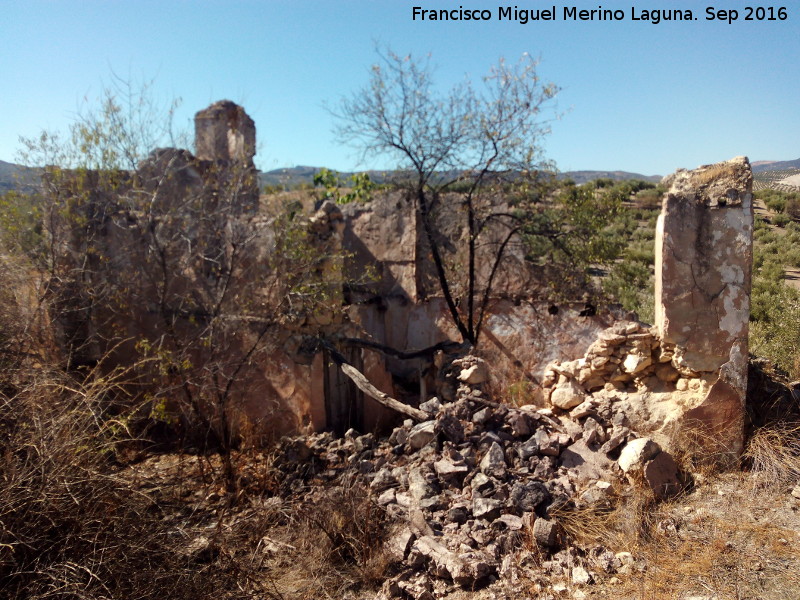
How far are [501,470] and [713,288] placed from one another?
8.12ft

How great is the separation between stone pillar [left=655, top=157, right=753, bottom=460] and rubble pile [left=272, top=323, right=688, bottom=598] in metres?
0.46

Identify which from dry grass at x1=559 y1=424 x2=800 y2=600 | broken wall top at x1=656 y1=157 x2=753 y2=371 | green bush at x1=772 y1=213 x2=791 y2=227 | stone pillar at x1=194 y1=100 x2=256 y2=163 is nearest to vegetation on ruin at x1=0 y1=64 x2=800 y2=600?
dry grass at x1=559 y1=424 x2=800 y2=600

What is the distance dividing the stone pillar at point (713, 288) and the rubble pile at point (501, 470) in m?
0.46

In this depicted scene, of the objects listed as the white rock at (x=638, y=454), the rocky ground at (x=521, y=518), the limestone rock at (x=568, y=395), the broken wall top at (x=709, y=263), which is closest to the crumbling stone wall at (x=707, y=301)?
the broken wall top at (x=709, y=263)

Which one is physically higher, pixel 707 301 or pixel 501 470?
pixel 707 301

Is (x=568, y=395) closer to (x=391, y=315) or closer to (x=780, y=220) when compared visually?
(x=391, y=315)

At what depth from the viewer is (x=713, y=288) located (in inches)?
219

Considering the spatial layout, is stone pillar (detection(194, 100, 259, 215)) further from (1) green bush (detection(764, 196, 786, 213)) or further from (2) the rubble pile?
(1) green bush (detection(764, 196, 786, 213))

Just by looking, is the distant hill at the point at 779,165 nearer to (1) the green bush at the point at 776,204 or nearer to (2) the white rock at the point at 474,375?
(2) the white rock at the point at 474,375

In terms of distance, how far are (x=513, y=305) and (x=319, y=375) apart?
12.8 feet

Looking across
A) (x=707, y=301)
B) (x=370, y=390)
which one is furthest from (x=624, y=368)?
(x=370, y=390)

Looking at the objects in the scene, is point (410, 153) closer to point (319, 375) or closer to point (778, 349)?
point (319, 375)

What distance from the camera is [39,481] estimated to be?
3.55 m

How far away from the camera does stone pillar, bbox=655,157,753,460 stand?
18.1 ft
